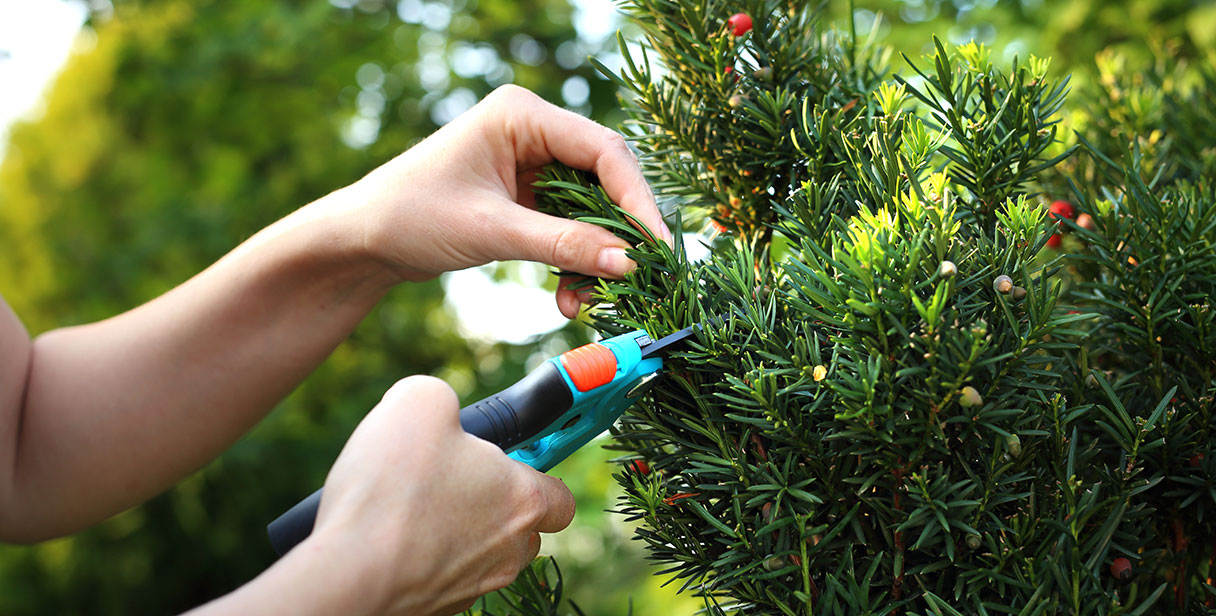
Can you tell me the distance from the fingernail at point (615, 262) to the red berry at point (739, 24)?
284 millimetres

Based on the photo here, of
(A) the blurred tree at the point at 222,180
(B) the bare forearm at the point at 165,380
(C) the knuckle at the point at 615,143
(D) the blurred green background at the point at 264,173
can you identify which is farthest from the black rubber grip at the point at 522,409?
(A) the blurred tree at the point at 222,180

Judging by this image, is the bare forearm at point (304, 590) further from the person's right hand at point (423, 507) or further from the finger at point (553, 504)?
the finger at point (553, 504)

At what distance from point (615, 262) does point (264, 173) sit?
15.1ft

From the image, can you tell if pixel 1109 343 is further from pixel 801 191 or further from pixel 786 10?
pixel 786 10

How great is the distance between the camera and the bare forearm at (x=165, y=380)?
123 cm

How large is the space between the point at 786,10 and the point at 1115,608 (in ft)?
2.29

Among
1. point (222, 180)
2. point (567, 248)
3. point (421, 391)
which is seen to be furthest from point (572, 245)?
point (222, 180)

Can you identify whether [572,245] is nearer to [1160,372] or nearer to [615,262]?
[615,262]

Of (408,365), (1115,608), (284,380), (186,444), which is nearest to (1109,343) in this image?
(1115,608)

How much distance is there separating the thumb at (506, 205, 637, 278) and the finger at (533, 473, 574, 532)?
21 centimetres

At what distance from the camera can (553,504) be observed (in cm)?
77

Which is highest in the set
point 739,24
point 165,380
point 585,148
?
point 739,24

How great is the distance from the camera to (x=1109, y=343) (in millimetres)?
847

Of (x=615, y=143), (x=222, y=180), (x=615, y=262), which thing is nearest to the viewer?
(x=615, y=262)
